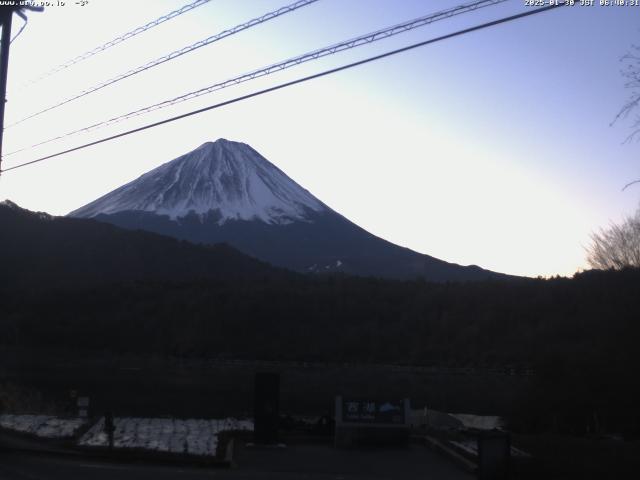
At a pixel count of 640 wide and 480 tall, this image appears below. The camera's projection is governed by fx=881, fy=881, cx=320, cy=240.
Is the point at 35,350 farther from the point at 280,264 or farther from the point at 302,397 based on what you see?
the point at 280,264

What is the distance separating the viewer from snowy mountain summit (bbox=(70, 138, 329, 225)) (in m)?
160

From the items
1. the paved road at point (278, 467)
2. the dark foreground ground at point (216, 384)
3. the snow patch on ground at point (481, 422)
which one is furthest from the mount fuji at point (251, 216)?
the paved road at point (278, 467)

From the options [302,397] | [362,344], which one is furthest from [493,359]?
[302,397]

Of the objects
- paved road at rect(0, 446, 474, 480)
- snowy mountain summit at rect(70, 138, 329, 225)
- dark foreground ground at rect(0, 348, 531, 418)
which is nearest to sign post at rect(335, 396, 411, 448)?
paved road at rect(0, 446, 474, 480)

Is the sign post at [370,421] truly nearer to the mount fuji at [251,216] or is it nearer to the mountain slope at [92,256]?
the mountain slope at [92,256]

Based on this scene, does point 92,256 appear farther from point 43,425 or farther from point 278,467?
point 278,467

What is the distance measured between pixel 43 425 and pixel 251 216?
139 meters

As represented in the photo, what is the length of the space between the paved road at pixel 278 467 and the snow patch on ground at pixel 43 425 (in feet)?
12.3

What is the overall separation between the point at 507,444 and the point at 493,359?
55.8 metres

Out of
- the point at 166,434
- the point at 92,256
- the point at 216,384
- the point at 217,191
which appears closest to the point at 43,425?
→ the point at 166,434

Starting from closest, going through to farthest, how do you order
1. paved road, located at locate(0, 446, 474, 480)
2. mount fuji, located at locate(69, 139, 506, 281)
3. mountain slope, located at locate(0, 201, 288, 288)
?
1. paved road, located at locate(0, 446, 474, 480)
2. mountain slope, located at locate(0, 201, 288, 288)
3. mount fuji, located at locate(69, 139, 506, 281)

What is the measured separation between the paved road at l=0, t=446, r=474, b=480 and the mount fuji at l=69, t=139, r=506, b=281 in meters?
116

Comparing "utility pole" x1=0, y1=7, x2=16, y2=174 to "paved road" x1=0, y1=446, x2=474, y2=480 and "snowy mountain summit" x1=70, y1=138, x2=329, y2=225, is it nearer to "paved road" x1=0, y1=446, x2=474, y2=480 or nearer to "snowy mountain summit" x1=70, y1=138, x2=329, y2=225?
"paved road" x1=0, y1=446, x2=474, y2=480

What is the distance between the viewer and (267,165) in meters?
175
